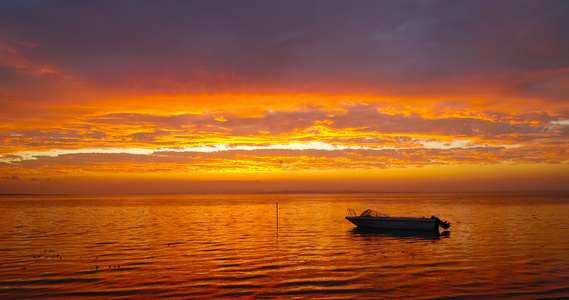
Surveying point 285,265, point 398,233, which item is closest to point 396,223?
point 398,233

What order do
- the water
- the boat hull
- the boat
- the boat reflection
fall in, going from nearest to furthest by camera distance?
the water → the boat reflection → the boat → the boat hull

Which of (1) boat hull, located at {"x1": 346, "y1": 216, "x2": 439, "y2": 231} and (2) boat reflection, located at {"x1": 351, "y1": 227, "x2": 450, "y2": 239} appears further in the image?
(1) boat hull, located at {"x1": 346, "y1": 216, "x2": 439, "y2": 231}

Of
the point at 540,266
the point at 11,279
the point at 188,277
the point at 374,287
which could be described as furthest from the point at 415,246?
the point at 11,279

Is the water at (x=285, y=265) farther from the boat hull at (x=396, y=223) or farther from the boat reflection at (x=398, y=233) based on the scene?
the boat hull at (x=396, y=223)

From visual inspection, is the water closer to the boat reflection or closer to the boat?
the boat reflection

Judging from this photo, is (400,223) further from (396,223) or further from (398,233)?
(398,233)

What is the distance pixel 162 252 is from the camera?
115 ft

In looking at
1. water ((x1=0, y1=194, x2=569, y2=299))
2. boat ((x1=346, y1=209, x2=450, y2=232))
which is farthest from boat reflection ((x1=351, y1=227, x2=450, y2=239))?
water ((x1=0, y1=194, x2=569, y2=299))

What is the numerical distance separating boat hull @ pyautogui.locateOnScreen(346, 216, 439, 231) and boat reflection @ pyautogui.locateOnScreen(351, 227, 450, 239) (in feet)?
1.76

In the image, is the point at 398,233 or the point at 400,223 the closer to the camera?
the point at 398,233

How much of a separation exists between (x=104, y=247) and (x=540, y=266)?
38.7m

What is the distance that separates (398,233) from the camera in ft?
167

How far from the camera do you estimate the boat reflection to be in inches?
1887

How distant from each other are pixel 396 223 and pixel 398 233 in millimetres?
2144
